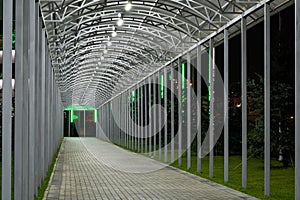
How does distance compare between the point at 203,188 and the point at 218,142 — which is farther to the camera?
the point at 218,142

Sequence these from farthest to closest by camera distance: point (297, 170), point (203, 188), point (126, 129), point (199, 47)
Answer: point (126, 129) → point (199, 47) → point (203, 188) → point (297, 170)

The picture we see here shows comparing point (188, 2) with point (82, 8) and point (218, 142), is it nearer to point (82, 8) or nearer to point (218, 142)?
point (82, 8)

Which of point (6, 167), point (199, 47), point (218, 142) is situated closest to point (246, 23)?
point (199, 47)

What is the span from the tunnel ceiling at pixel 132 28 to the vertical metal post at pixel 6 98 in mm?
7887

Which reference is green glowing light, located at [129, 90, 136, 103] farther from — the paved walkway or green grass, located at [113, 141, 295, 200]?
the paved walkway

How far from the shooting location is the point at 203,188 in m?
14.6

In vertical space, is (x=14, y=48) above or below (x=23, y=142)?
above

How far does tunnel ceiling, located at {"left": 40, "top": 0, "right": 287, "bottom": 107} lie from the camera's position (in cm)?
1694

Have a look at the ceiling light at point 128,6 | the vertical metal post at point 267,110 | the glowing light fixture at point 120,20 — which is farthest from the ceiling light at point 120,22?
the vertical metal post at point 267,110

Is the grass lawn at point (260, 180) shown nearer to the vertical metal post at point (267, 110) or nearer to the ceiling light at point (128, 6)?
the vertical metal post at point (267, 110)

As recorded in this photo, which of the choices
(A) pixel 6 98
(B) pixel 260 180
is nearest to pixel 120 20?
(B) pixel 260 180

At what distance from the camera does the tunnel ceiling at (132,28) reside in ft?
55.6

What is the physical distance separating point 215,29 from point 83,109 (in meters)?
70.1

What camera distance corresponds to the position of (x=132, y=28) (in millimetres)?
23594
